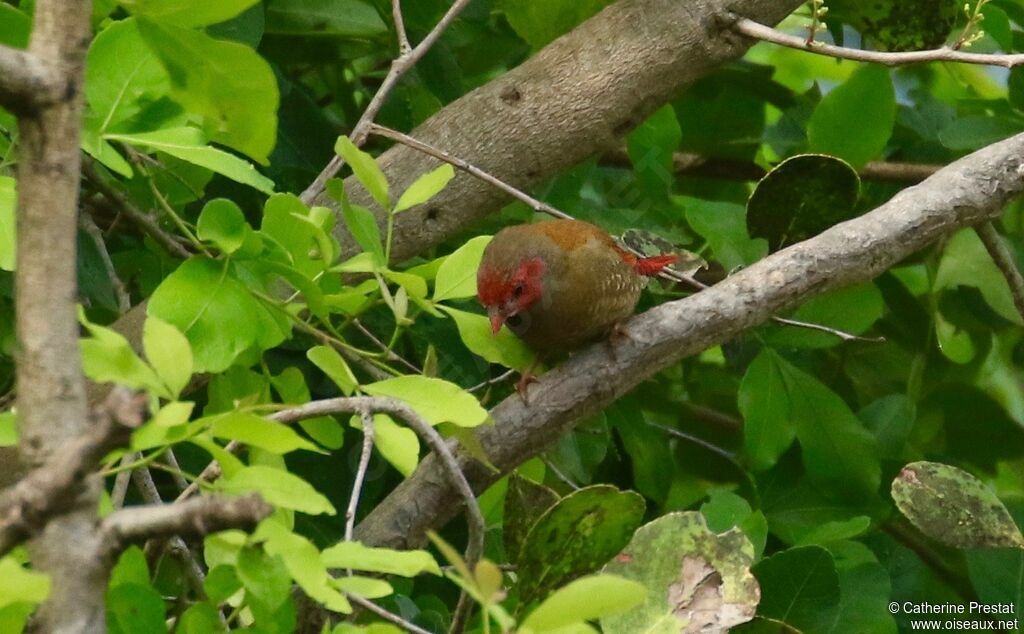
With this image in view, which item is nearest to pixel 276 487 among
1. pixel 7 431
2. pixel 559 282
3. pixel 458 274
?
pixel 7 431

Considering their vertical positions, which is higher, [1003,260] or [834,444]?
[1003,260]

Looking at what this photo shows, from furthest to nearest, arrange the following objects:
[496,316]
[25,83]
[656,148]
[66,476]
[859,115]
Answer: [656,148] → [859,115] → [496,316] → [25,83] → [66,476]

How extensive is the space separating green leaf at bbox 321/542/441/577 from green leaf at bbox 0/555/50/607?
0.29 meters

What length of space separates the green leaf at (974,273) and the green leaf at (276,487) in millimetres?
1990

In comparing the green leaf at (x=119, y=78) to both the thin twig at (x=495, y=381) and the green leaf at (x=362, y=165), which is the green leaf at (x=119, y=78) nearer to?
the green leaf at (x=362, y=165)

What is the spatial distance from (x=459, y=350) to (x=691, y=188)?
106 centimetres

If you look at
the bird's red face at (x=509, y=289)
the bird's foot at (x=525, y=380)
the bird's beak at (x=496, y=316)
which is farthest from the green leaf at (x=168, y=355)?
the bird's red face at (x=509, y=289)

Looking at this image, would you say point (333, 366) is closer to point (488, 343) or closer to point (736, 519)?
point (488, 343)

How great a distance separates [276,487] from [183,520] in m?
0.22

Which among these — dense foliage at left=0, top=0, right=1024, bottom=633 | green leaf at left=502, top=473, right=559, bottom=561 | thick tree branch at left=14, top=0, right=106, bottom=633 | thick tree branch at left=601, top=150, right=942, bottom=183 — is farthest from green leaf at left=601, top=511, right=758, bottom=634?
thick tree branch at left=601, top=150, right=942, bottom=183

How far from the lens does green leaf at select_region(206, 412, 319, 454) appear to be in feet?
3.64

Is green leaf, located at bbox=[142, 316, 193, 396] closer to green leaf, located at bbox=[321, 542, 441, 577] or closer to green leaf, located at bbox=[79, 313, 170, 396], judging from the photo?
green leaf, located at bbox=[79, 313, 170, 396]

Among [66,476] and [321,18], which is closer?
[66,476]

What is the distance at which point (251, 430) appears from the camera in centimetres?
112
